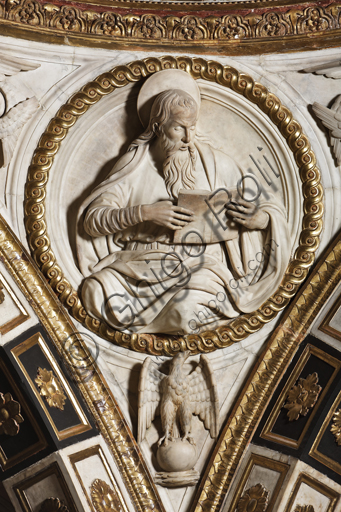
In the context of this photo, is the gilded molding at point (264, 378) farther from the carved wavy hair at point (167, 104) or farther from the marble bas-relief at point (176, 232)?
the carved wavy hair at point (167, 104)

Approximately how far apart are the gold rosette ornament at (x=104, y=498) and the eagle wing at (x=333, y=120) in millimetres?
2609

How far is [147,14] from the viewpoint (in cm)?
522

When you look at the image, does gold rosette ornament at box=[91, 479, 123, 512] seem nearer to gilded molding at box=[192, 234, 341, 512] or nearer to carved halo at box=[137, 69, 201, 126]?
gilded molding at box=[192, 234, 341, 512]

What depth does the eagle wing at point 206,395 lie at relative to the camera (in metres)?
4.97

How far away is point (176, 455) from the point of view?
4.80 meters

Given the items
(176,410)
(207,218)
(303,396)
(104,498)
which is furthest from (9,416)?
(303,396)

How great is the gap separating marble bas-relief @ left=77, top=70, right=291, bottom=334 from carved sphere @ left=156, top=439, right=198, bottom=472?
711 mm

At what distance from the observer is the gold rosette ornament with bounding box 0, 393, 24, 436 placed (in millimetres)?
4898

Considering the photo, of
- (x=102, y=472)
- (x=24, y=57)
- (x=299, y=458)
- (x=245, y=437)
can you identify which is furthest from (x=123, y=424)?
(x=24, y=57)

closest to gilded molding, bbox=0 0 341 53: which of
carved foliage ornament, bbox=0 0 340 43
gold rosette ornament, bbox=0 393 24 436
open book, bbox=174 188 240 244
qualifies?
carved foliage ornament, bbox=0 0 340 43

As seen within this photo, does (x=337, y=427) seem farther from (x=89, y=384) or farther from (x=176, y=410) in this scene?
(x=89, y=384)

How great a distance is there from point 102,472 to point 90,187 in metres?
1.85

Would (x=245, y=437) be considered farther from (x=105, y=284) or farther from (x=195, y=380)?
(x=105, y=284)

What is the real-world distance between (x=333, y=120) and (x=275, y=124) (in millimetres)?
385
